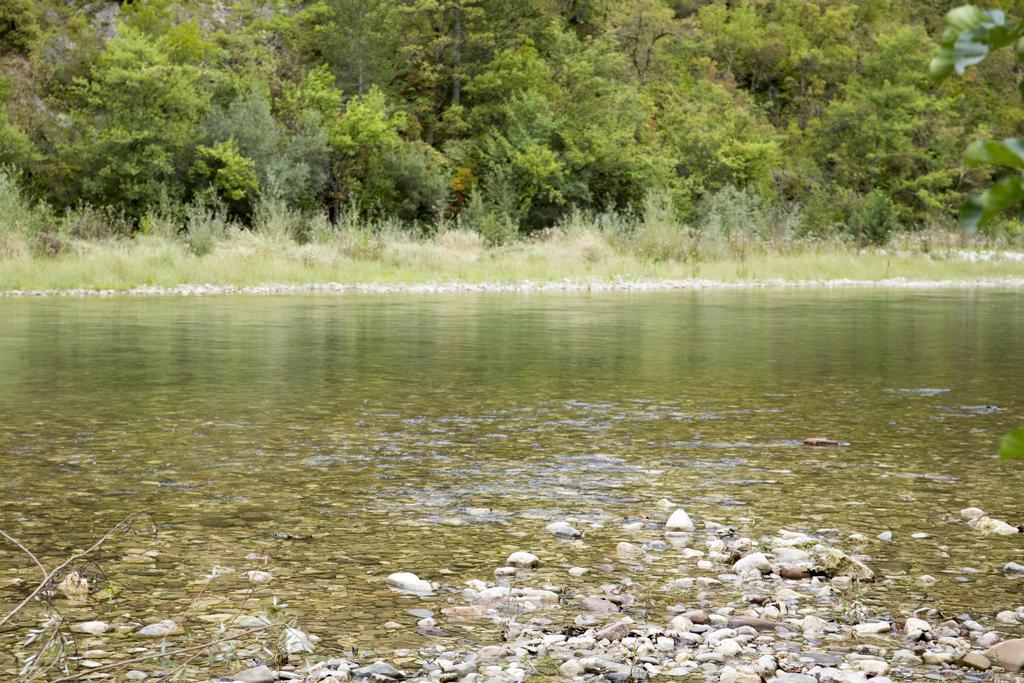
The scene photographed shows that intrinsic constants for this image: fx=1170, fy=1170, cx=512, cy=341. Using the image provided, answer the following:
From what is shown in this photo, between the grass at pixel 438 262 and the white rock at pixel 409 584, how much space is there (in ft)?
79.1

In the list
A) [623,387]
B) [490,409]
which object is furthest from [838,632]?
[623,387]

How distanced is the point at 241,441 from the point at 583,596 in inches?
→ 158

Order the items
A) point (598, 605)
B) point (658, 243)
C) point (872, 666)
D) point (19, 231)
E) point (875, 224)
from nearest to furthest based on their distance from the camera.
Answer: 1. point (872, 666)
2. point (598, 605)
3. point (19, 231)
4. point (658, 243)
5. point (875, 224)

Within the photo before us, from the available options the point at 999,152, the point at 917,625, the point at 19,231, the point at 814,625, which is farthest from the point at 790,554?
the point at 19,231

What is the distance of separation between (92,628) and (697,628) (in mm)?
2067

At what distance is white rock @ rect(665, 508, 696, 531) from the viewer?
5543mm

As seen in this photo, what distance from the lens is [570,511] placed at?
232 inches

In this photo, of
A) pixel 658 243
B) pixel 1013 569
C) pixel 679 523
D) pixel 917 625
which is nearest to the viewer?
pixel 917 625

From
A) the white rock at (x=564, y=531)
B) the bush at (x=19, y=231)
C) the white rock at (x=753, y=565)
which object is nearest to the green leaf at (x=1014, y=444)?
the white rock at (x=753, y=565)


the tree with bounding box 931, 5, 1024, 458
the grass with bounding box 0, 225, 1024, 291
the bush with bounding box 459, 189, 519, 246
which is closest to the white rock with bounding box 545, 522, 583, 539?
the tree with bounding box 931, 5, 1024, 458

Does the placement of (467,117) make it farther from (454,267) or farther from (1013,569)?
(1013,569)

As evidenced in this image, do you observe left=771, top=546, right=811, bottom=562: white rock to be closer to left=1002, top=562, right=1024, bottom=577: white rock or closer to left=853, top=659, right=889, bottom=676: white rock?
left=1002, top=562, right=1024, bottom=577: white rock

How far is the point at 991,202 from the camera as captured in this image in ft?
3.85

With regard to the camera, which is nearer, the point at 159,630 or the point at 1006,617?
the point at 159,630
